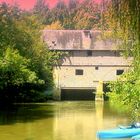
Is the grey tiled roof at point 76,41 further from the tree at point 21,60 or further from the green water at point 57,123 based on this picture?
the green water at point 57,123

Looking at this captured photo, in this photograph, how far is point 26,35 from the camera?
4469 centimetres

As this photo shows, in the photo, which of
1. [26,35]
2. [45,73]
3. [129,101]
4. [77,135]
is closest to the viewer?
[77,135]

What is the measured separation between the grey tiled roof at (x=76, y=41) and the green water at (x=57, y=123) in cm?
1543

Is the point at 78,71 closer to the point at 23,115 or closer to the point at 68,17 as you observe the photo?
the point at 23,115

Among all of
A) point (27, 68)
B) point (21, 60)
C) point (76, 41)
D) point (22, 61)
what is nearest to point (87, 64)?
point (76, 41)

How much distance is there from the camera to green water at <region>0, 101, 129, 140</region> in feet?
77.7

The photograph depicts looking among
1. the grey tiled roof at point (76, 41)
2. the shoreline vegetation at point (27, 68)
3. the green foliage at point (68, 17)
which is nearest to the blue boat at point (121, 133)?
the shoreline vegetation at point (27, 68)

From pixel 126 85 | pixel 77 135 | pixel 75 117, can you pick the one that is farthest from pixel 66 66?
pixel 77 135

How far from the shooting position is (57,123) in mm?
29516

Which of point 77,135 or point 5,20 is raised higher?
point 5,20

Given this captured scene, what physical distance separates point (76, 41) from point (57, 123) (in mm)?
26703

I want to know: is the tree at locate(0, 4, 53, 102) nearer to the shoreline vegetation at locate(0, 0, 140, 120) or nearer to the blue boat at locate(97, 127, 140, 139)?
the shoreline vegetation at locate(0, 0, 140, 120)

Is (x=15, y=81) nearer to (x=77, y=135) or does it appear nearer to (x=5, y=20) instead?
(x=5, y=20)

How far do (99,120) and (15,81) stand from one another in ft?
46.0
